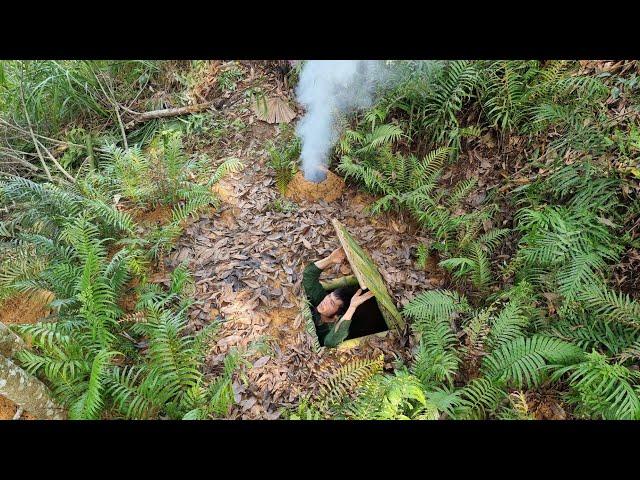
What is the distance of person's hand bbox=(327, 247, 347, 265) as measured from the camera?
425cm

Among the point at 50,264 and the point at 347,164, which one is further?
the point at 347,164

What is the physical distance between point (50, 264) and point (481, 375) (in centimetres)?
438

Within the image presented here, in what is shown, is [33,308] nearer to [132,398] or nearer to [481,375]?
[132,398]

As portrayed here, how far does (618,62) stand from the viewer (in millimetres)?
4008

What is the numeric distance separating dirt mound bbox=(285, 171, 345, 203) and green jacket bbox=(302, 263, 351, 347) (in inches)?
47.9

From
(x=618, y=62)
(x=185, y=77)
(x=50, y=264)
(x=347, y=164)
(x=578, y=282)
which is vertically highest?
(x=618, y=62)

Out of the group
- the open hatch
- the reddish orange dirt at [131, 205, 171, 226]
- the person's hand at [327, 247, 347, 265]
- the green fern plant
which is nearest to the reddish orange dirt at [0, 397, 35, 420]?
the reddish orange dirt at [131, 205, 171, 226]

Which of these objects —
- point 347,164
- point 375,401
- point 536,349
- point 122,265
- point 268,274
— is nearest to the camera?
point 375,401

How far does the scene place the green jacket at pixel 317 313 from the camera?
374 cm

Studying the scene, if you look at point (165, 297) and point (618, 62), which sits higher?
point (618, 62)

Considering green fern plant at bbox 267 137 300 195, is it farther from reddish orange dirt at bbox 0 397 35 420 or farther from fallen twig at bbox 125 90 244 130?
reddish orange dirt at bbox 0 397 35 420

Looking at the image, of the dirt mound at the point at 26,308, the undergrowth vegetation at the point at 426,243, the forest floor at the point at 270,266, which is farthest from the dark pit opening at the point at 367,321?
the dirt mound at the point at 26,308

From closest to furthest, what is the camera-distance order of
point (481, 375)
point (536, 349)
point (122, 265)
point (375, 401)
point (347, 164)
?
1. point (375, 401)
2. point (536, 349)
3. point (481, 375)
4. point (122, 265)
5. point (347, 164)

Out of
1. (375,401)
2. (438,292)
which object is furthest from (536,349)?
(375,401)
